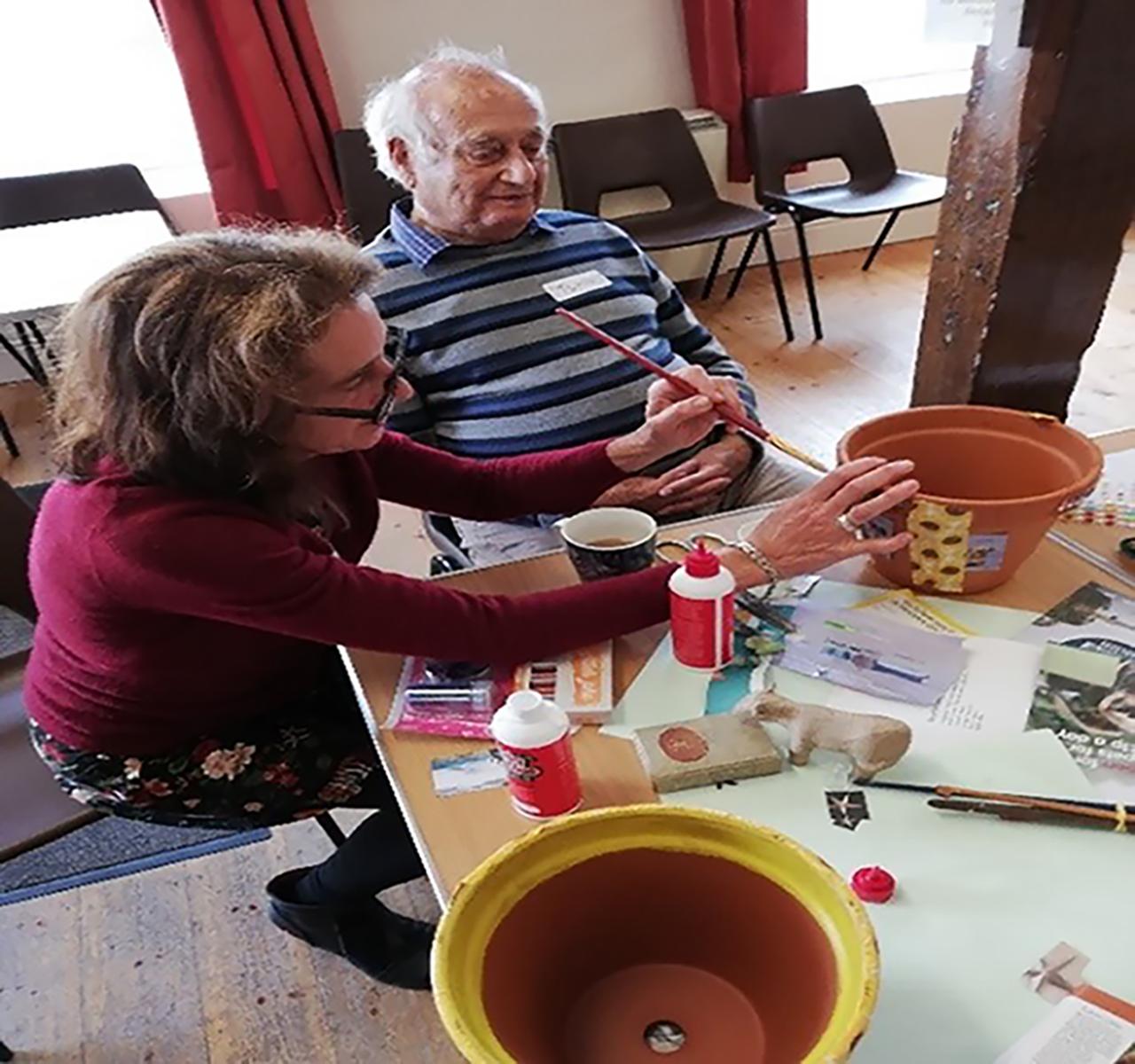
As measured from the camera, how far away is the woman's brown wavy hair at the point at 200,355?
1.04 m

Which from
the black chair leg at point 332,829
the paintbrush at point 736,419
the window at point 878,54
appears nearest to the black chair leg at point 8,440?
the black chair leg at point 332,829

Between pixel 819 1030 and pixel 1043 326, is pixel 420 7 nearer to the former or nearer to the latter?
pixel 1043 326

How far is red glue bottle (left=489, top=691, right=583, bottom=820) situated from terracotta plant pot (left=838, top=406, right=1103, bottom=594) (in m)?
0.43

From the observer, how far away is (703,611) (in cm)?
101

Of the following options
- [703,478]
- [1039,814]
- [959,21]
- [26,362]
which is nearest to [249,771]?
[703,478]

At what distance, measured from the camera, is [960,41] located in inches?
43.1

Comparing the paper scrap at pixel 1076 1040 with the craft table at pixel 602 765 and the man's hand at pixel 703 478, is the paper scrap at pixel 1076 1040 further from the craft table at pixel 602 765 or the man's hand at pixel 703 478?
the man's hand at pixel 703 478

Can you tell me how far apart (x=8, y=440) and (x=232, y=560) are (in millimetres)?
2873

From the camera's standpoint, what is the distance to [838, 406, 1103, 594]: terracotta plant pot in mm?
1040

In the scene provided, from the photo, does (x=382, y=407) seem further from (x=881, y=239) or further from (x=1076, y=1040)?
(x=881, y=239)

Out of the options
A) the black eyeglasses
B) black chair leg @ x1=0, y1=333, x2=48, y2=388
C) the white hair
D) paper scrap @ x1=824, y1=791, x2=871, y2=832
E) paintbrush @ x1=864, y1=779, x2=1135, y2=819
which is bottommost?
black chair leg @ x1=0, y1=333, x2=48, y2=388

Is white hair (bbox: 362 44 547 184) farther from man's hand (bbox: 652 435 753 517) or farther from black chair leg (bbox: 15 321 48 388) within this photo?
black chair leg (bbox: 15 321 48 388)

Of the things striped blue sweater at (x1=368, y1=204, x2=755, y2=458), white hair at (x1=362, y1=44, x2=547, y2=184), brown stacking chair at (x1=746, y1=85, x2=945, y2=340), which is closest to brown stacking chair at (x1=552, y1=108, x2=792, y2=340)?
Answer: brown stacking chair at (x1=746, y1=85, x2=945, y2=340)

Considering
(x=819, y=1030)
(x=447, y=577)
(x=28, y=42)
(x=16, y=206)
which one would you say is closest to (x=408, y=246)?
(x=447, y=577)
